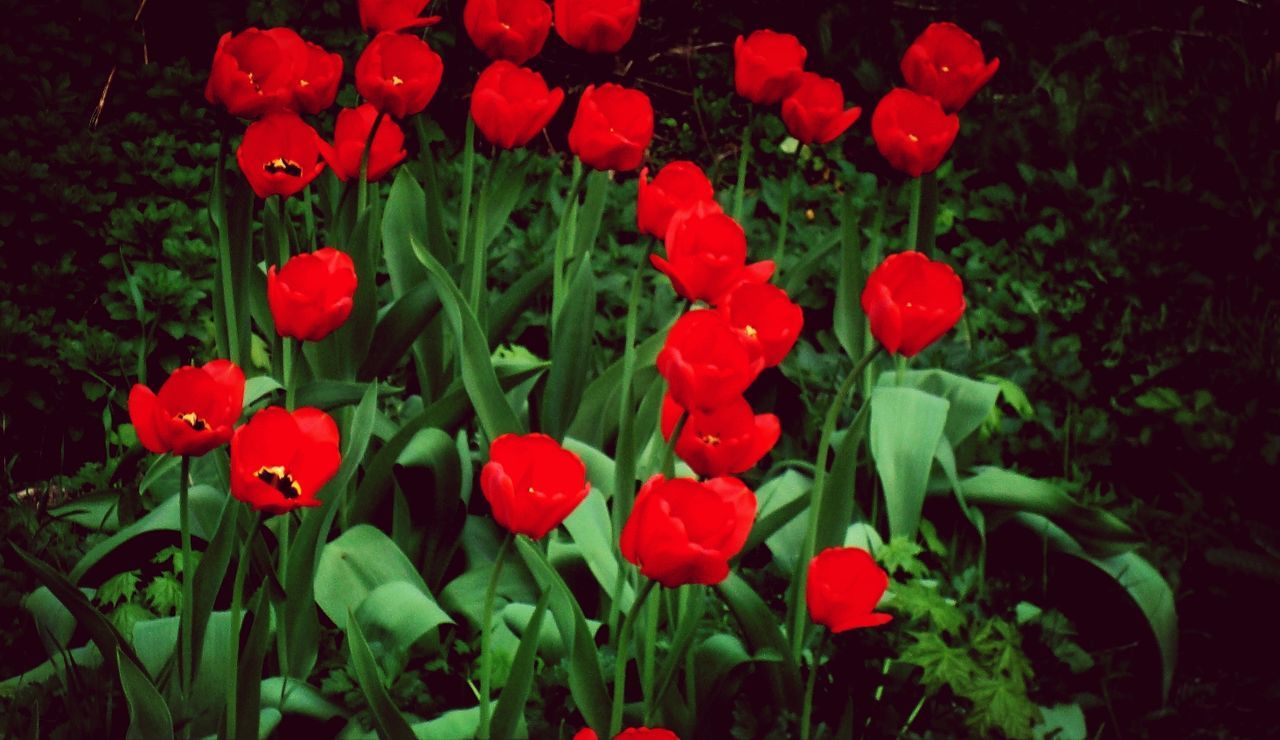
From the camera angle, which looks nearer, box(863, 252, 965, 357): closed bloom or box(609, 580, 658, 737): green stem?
box(609, 580, 658, 737): green stem

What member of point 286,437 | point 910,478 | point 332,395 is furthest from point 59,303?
point 910,478

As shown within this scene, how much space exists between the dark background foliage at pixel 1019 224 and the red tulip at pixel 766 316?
35.8 inches

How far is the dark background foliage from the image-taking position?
2.54 meters

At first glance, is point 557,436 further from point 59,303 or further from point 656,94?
point 656,94

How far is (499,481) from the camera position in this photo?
54.2 inches

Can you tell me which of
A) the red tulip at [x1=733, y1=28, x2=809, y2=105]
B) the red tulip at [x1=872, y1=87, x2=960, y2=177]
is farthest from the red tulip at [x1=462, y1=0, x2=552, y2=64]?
the red tulip at [x1=872, y1=87, x2=960, y2=177]

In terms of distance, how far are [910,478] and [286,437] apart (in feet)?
3.51

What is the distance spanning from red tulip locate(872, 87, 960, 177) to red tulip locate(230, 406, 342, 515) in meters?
1.10

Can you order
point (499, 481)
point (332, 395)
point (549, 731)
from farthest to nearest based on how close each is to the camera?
point (332, 395)
point (549, 731)
point (499, 481)

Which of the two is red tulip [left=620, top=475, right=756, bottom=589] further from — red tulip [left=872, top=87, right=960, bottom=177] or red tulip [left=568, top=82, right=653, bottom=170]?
red tulip [left=872, top=87, right=960, bottom=177]

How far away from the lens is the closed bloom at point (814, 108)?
7.56 feet

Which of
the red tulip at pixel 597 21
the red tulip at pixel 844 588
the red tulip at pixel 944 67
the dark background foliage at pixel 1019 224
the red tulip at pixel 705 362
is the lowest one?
the dark background foliage at pixel 1019 224

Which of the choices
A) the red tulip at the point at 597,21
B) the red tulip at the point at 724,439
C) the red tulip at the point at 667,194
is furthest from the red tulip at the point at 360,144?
the red tulip at the point at 724,439

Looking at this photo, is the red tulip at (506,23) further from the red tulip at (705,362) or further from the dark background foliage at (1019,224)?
the red tulip at (705,362)
